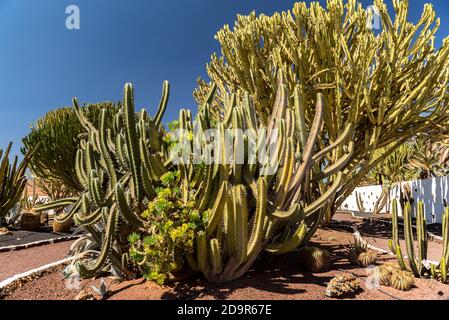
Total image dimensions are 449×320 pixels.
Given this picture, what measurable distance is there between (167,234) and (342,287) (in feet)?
6.54

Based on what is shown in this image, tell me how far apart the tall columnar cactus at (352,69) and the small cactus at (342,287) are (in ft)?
14.2

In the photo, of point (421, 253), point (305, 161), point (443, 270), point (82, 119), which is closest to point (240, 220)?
point (305, 161)

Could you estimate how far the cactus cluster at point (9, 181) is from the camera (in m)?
10.4

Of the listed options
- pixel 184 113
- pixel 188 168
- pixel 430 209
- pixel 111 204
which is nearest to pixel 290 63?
pixel 184 113

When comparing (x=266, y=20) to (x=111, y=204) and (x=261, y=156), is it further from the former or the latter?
(x=111, y=204)

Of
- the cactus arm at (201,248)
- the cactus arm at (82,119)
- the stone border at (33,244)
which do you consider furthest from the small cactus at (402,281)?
the stone border at (33,244)

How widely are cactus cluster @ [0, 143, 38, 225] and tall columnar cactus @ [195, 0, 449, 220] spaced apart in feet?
23.7

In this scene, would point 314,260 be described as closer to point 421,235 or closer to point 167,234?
point 421,235

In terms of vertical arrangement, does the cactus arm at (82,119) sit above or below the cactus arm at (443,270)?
above

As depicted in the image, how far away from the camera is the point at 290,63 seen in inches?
349

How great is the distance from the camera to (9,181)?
10742mm

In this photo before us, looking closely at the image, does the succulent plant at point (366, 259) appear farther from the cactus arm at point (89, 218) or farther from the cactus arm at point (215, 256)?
the cactus arm at point (89, 218)

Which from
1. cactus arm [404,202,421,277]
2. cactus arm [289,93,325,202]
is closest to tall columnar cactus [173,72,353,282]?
cactus arm [289,93,325,202]

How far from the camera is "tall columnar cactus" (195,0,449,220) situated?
7777 millimetres
